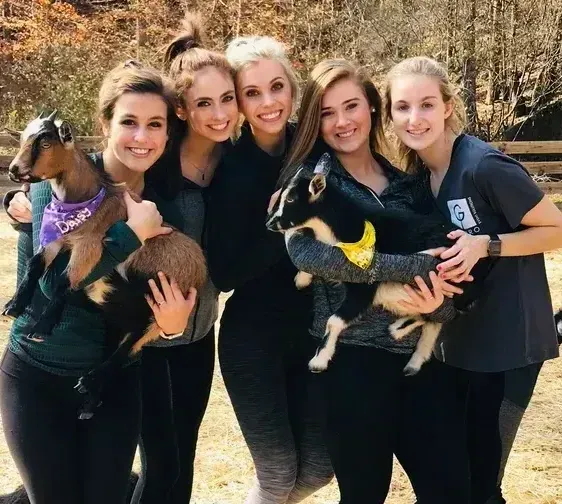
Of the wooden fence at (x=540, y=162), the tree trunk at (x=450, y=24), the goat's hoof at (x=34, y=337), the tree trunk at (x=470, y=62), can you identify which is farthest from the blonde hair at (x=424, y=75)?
the tree trunk at (x=450, y=24)

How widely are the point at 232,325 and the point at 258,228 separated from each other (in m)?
0.45

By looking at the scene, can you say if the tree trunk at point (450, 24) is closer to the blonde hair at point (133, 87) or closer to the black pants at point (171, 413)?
the blonde hair at point (133, 87)

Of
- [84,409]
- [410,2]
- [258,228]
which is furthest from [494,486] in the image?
[410,2]

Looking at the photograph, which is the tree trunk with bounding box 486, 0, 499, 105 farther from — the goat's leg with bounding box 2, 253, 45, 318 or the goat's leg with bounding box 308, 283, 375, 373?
the goat's leg with bounding box 2, 253, 45, 318

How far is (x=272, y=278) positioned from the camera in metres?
2.96

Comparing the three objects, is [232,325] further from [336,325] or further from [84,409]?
[84,409]

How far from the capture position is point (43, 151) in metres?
2.66

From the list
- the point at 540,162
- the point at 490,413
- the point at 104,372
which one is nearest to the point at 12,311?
the point at 104,372

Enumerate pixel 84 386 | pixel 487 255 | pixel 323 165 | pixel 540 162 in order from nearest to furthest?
pixel 84 386, pixel 487 255, pixel 323 165, pixel 540 162

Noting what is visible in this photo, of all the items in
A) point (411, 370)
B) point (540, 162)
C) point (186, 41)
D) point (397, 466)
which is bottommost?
point (397, 466)

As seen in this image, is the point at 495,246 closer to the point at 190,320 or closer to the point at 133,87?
the point at 190,320

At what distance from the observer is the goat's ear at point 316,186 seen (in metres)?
2.73

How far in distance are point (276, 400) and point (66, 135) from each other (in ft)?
4.75

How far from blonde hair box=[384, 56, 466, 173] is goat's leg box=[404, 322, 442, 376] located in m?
0.76
